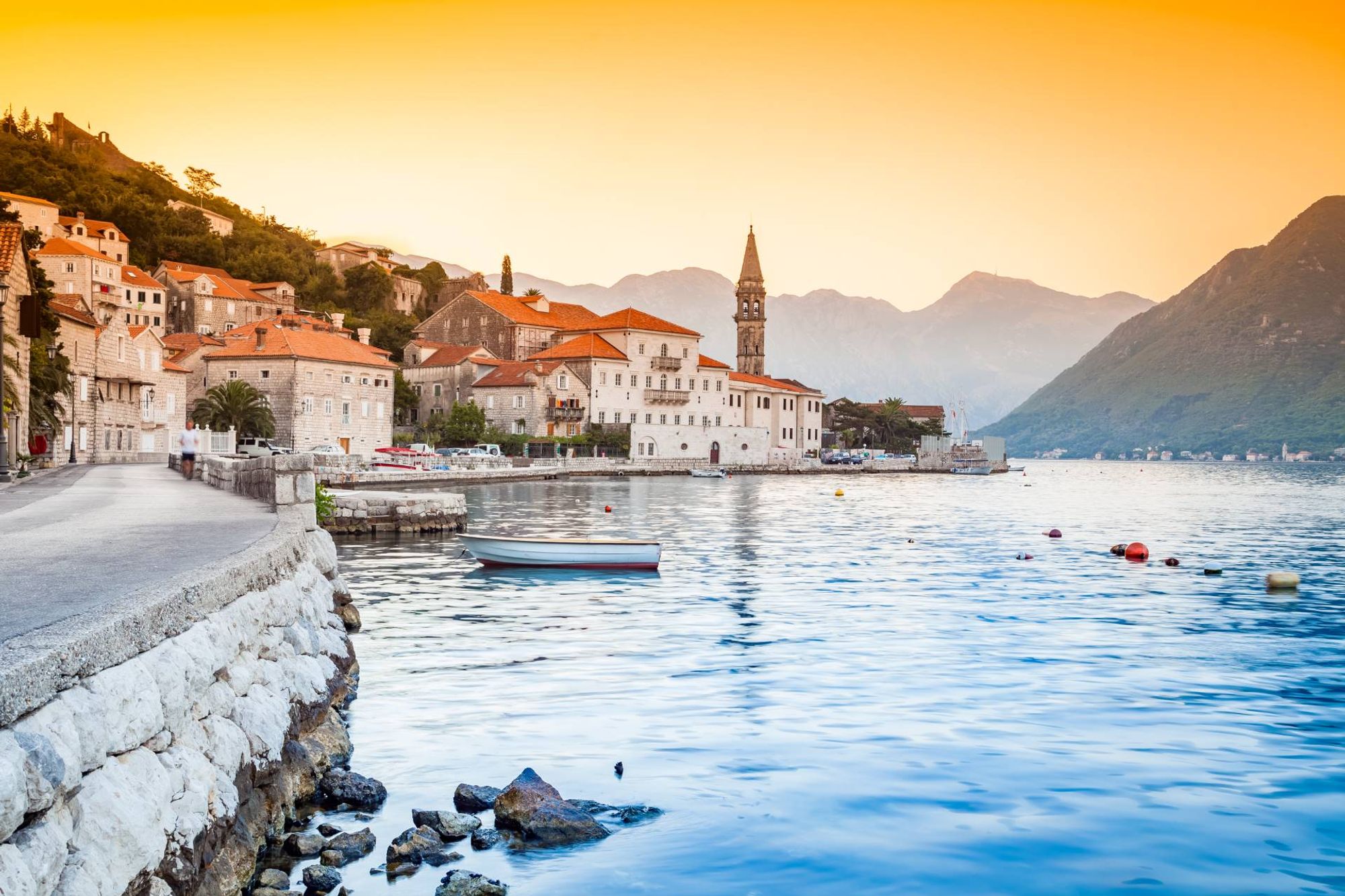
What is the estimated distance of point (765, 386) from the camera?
127m

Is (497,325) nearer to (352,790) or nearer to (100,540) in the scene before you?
(100,540)

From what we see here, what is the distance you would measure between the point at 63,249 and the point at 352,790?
102 meters

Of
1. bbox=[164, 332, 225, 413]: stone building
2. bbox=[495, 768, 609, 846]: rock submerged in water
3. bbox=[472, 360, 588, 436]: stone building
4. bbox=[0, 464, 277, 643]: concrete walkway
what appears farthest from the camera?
bbox=[472, 360, 588, 436]: stone building

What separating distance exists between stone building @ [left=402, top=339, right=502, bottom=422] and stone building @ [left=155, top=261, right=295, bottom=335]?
15.5m

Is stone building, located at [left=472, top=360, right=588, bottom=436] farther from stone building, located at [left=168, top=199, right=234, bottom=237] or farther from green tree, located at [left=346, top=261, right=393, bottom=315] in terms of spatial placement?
stone building, located at [left=168, top=199, right=234, bottom=237]

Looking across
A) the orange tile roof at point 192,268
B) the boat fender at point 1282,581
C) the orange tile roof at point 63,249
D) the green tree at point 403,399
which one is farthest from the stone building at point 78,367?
the orange tile roof at point 192,268

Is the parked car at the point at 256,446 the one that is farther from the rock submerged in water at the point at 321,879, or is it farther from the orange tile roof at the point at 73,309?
the rock submerged in water at the point at 321,879

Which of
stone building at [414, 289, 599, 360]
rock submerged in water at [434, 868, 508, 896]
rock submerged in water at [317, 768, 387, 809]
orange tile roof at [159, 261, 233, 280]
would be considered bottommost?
rock submerged in water at [434, 868, 508, 896]

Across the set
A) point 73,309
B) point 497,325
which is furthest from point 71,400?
point 497,325

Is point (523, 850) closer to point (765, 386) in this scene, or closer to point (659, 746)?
point (659, 746)

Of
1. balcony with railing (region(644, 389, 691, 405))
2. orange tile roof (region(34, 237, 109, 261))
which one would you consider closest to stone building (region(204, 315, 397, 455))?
orange tile roof (region(34, 237, 109, 261))

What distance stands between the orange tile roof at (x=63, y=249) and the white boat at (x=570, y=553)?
83.9 meters

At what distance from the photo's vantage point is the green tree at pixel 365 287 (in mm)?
135750

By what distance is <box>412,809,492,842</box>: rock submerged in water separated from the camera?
9641mm
